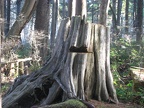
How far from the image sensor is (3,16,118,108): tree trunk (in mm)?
6098

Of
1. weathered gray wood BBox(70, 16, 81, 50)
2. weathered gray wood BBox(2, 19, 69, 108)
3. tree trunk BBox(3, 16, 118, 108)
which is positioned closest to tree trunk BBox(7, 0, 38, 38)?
weathered gray wood BBox(2, 19, 69, 108)

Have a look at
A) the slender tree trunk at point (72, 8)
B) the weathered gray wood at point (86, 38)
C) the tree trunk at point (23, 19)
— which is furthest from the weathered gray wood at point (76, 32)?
the slender tree trunk at point (72, 8)

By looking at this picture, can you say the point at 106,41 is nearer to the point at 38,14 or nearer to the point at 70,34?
the point at 70,34

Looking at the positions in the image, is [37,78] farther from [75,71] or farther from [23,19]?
[23,19]

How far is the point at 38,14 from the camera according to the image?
1688 centimetres

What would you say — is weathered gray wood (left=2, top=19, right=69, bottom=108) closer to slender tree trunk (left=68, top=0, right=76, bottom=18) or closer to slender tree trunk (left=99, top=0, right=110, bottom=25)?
slender tree trunk (left=68, top=0, right=76, bottom=18)

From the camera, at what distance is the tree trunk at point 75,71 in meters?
6.10

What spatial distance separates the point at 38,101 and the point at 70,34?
172cm

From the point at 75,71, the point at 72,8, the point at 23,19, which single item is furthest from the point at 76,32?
the point at 72,8

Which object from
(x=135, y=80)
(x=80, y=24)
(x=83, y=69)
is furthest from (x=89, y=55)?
(x=135, y=80)

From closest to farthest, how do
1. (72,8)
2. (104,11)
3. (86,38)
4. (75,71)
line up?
(75,71) → (86,38) → (72,8) → (104,11)

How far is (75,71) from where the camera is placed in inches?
242

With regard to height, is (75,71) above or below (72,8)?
below

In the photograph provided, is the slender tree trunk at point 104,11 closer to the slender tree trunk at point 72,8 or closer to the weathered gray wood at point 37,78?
the slender tree trunk at point 72,8
